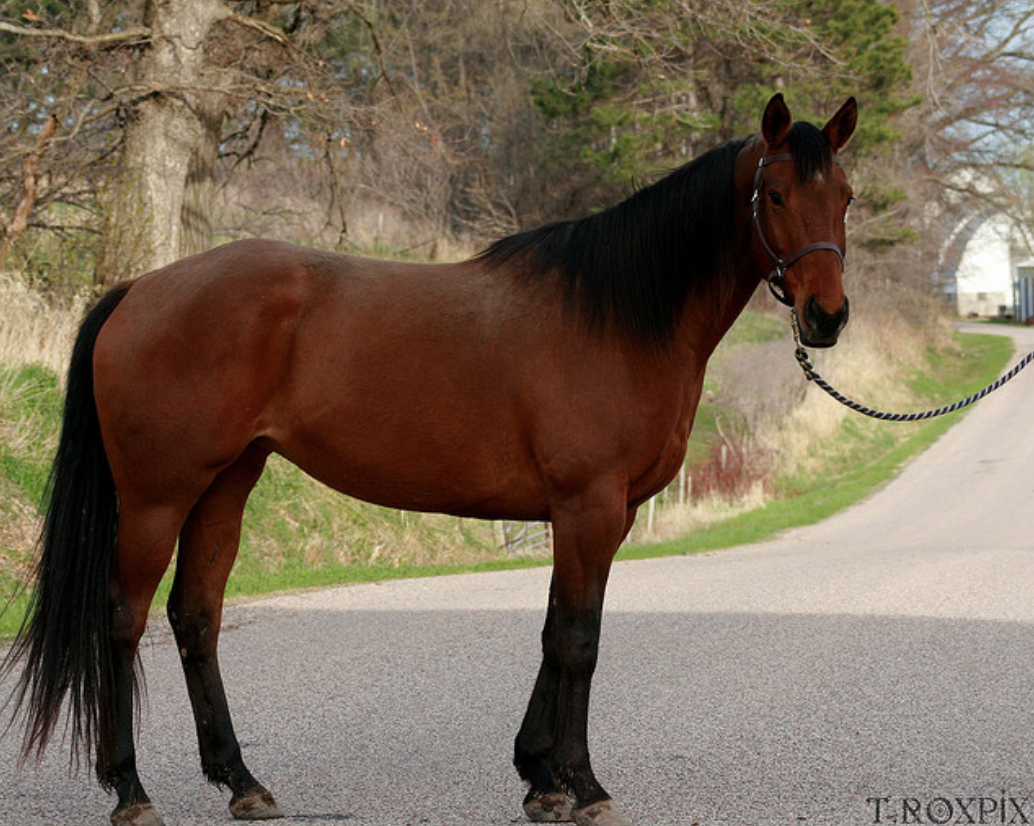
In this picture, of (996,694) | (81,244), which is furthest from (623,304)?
(81,244)

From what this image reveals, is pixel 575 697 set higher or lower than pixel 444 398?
lower

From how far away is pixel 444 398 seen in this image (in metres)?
4.28

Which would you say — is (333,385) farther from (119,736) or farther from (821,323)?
(821,323)

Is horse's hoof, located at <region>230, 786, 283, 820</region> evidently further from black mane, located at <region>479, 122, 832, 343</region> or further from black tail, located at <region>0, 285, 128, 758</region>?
black mane, located at <region>479, 122, 832, 343</region>

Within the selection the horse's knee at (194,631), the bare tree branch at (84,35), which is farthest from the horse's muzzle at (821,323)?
the bare tree branch at (84,35)

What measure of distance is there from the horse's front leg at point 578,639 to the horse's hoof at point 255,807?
0.91 m

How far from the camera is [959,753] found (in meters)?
4.94

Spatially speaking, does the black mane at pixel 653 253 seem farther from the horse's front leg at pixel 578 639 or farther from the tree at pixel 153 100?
the tree at pixel 153 100

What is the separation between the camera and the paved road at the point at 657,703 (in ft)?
14.5

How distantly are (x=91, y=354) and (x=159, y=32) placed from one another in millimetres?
9983

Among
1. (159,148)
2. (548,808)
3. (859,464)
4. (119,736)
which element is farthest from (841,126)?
(859,464)

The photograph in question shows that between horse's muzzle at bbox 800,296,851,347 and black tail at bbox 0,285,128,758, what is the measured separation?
263cm

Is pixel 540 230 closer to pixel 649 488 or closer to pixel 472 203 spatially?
pixel 649 488

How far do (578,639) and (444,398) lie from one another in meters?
0.96
